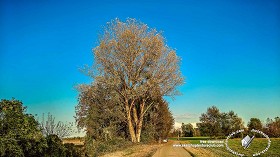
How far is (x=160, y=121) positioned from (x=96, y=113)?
608 inches

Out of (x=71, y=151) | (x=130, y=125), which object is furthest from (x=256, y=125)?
(x=71, y=151)

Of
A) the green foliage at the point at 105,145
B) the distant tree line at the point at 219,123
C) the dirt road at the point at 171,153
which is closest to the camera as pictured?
the dirt road at the point at 171,153

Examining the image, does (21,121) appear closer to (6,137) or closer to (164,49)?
(6,137)

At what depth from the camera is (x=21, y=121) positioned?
1230 centimetres

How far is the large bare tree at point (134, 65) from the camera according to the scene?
39.4m

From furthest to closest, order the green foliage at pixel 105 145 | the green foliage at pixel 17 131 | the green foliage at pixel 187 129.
→ the green foliage at pixel 187 129
the green foliage at pixel 105 145
the green foliage at pixel 17 131

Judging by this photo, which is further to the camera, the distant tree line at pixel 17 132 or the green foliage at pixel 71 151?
the green foliage at pixel 71 151

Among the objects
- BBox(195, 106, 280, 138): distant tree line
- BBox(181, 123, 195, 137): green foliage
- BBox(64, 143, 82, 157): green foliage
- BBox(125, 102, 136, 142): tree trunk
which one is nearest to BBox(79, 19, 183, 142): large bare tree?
BBox(125, 102, 136, 142): tree trunk

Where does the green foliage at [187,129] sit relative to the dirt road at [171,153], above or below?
above

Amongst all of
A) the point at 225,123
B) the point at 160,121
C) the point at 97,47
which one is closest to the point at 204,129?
the point at 225,123

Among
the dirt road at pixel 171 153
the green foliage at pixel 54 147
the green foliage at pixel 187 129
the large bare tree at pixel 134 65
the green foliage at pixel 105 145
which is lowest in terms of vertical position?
the dirt road at pixel 171 153

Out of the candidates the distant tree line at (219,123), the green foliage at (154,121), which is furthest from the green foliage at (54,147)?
the distant tree line at (219,123)

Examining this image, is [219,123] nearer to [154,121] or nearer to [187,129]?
[187,129]

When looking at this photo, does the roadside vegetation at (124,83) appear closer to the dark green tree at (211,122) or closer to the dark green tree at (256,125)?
the dark green tree at (256,125)
